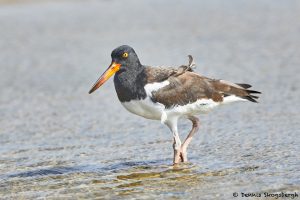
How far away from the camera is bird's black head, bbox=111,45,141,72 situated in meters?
6.75

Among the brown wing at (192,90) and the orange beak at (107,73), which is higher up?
the orange beak at (107,73)

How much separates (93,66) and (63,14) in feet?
16.4

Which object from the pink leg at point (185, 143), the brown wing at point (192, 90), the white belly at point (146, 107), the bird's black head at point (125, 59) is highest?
the bird's black head at point (125, 59)

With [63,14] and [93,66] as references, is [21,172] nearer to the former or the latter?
[93,66]

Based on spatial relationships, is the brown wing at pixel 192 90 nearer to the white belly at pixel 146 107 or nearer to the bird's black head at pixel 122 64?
the white belly at pixel 146 107

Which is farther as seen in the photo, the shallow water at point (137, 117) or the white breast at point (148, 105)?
the white breast at point (148, 105)

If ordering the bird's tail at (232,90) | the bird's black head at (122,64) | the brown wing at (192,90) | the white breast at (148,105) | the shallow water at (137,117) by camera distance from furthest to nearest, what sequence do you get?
the bird's tail at (232,90) < the bird's black head at (122,64) < the brown wing at (192,90) < the white breast at (148,105) < the shallow water at (137,117)

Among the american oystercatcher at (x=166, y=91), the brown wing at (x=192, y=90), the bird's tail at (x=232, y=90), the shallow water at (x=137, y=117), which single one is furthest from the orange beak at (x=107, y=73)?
the bird's tail at (x=232, y=90)

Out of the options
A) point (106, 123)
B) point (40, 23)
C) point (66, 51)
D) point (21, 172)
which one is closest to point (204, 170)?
point (21, 172)

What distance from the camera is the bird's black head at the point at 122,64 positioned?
22.2ft

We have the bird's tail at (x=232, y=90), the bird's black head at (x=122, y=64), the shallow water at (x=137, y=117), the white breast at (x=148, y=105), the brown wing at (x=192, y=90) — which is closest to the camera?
the shallow water at (x=137, y=117)

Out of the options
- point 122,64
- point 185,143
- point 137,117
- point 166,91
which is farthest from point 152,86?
point 137,117

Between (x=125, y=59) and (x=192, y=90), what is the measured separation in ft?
2.49

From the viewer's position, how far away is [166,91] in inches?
259
